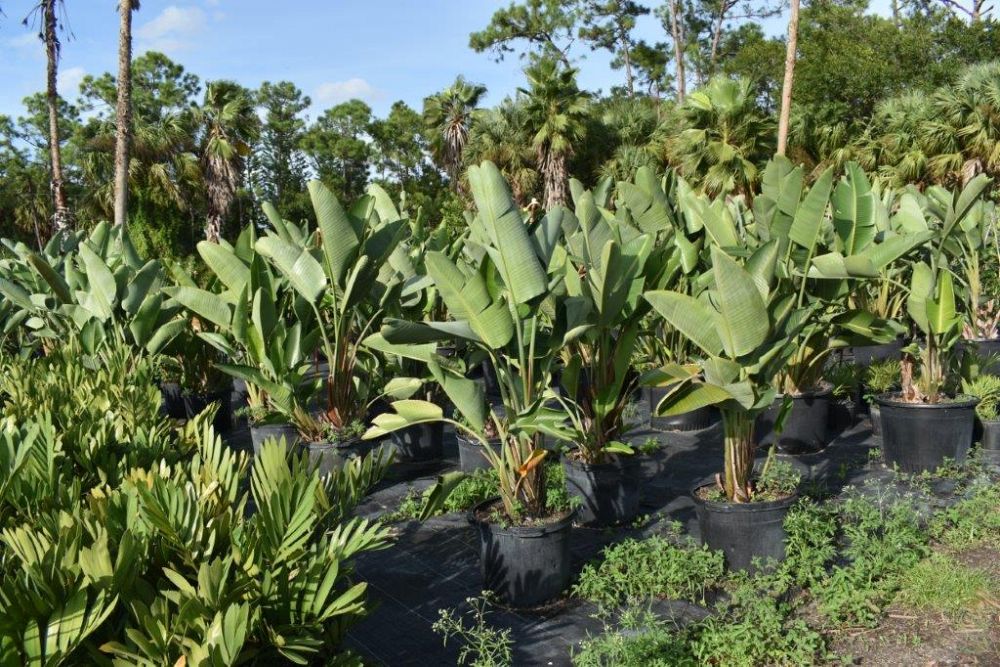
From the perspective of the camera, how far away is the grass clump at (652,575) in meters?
3.39

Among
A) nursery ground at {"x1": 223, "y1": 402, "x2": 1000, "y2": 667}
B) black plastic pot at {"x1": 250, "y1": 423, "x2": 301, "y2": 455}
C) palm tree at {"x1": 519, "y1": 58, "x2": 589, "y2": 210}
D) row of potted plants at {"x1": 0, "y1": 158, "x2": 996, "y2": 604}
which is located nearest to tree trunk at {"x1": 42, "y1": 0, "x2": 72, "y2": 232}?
row of potted plants at {"x1": 0, "y1": 158, "x2": 996, "y2": 604}

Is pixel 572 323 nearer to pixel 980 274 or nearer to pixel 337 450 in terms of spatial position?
pixel 337 450

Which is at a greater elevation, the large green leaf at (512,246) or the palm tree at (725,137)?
the palm tree at (725,137)

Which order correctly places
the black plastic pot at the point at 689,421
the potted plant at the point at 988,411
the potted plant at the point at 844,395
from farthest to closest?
1. the black plastic pot at the point at 689,421
2. the potted plant at the point at 844,395
3. the potted plant at the point at 988,411

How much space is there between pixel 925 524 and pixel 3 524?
3998mm

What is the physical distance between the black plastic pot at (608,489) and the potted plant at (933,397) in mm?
1754

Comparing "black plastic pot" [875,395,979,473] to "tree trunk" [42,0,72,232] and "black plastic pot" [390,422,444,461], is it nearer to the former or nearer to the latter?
"black plastic pot" [390,422,444,461]

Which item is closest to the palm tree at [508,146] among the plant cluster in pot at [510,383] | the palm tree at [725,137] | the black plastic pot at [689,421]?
the palm tree at [725,137]

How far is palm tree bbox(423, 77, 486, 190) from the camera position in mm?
24047

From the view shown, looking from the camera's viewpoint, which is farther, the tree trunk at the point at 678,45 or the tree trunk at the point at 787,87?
the tree trunk at the point at 678,45

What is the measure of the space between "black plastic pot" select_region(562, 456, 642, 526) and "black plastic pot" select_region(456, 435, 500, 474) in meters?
0.76

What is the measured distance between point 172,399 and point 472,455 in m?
3.60

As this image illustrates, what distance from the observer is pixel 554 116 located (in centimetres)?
1908

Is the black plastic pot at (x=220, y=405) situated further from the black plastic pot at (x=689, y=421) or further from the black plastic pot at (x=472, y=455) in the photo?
the black plastic pot at (x=689, y=421)
